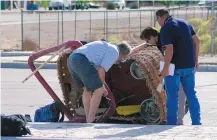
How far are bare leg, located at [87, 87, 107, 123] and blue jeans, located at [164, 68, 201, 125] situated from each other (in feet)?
3.14

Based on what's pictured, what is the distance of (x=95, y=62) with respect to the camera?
34.6ft

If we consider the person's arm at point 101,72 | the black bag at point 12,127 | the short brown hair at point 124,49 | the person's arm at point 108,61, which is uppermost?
the short brown hair at point 124,49

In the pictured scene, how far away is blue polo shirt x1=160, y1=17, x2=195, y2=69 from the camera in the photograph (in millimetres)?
10484

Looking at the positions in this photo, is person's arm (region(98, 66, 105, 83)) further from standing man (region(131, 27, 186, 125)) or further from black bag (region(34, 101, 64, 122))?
black bag (region(34, 101, 64, 122))

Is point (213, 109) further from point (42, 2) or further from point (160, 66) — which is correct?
point (42, 2)

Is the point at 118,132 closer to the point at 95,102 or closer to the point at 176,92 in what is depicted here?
the point at 95,102

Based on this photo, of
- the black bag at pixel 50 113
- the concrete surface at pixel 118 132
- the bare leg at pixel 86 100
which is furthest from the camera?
the black bag at pixel 50 113

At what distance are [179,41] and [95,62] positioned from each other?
125cm

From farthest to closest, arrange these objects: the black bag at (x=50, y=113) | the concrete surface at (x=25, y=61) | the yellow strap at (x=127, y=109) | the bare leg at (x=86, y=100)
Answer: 1. the concrete surface at (x=25, y=61)
2. the black bag at (x=50, y=113)
3. the yellow strap at (x=127, y=109)
4. the bare leg at (x=86, y=100)

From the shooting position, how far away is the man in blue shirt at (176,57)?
10477mm

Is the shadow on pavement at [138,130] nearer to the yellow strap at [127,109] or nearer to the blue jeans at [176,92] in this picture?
the blue jeans at [176,92]

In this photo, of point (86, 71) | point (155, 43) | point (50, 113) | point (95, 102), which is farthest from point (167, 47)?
point (50, 113)

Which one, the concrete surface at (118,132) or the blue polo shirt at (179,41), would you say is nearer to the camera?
the concrete surface at (118,132)

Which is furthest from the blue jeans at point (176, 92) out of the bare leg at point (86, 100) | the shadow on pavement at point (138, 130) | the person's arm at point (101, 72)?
the bare leg at point (86, 100)
